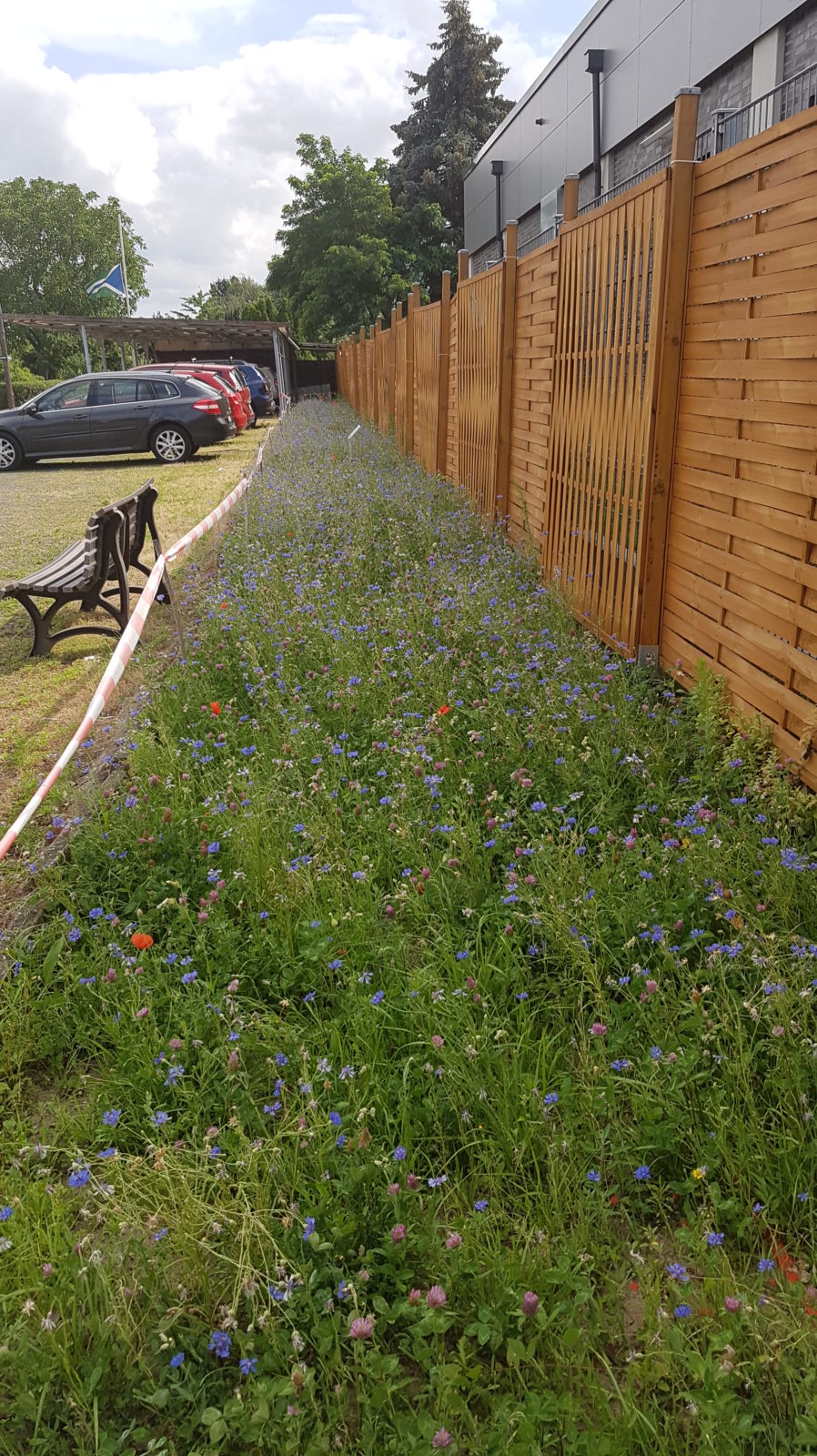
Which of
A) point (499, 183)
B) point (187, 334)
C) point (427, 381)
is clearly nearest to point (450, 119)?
point (187, 334)

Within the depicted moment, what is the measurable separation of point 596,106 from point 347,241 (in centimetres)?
3821

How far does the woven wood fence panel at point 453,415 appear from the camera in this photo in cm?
1086

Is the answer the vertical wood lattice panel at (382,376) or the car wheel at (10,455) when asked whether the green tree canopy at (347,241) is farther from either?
→ the car wheel at (10,455)

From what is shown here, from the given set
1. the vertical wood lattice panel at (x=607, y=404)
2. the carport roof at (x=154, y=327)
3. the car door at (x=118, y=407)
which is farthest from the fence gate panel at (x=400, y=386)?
the carport roof at (x=154, y=327)

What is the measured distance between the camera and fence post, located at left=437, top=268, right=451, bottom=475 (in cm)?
1184

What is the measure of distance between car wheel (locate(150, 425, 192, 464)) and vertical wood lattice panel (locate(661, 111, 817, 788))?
50.7ft

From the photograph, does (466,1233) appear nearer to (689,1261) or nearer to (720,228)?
(689,1261)

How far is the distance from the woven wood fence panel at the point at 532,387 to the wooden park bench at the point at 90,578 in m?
2.78

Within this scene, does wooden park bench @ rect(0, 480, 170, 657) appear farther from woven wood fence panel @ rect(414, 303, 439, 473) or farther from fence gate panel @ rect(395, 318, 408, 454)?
fence gate panel @ rect(395, 318, 408, 454)

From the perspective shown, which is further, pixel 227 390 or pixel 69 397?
pixel 227 390

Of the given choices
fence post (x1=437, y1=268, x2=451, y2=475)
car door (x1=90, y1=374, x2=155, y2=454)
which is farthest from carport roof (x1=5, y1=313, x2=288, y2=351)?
fence post (x1=437, y1=268, x2=451, y2=475)

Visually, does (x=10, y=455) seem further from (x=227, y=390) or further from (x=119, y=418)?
(x=227, y=390)

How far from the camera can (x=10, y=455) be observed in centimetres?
1869

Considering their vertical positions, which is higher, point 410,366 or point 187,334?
point 187,334
